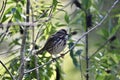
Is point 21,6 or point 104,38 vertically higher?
point 21,6

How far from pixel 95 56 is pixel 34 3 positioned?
81cm

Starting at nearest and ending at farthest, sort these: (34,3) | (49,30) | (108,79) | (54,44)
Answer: (34,3) < (49,30) < (108,79) < (54,44)

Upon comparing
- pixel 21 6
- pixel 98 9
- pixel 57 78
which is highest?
pixel 21 6

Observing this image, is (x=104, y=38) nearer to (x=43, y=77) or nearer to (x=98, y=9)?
(x=98, y=9)

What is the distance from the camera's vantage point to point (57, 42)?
380 centimetres

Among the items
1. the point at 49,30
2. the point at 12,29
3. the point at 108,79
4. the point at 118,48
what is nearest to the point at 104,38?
the point at 118,48

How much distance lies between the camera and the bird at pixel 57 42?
356cm

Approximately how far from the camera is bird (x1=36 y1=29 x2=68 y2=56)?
3.56m

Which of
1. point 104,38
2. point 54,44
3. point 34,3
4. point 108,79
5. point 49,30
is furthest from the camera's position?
point 54,44

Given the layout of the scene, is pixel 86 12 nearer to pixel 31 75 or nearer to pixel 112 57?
pixel 112 57

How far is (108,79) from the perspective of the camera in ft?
10.9

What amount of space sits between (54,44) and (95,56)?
19.4 inches

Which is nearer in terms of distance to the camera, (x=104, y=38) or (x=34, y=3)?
(x=34, y=3)

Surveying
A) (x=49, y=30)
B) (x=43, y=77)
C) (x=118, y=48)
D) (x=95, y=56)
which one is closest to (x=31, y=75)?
(x=43, y=77)
